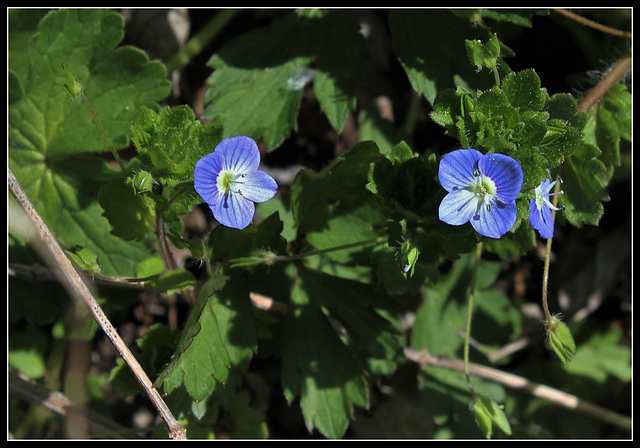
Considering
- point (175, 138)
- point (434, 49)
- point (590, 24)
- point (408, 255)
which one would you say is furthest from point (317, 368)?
point (590, 24)

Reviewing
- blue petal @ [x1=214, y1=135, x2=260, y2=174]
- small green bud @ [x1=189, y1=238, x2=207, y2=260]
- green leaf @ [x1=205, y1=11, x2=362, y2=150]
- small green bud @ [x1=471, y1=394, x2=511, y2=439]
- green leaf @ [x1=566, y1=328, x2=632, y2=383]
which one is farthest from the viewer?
green leaf @ [x1=566, y1=328, x2=632, y2=383]

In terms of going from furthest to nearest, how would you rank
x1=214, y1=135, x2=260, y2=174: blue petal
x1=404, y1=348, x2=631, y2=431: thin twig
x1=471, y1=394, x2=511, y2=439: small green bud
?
1. x1=404, y1=348, x2=631, y2=431: thin twig
2. x1=471, y1=394, x2=511, y2=439: small green bud
3. x1=214, y1=135, x2=260, y2=174: blue petal

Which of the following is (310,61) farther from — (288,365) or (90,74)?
(288,365)

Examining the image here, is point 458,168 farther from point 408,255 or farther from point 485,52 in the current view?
point 485,52

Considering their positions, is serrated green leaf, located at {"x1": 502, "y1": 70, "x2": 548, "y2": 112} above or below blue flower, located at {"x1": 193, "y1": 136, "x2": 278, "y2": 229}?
above

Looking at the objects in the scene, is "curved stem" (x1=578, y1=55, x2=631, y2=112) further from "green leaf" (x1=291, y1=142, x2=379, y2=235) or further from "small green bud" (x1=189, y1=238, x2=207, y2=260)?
"small green bud" (x1=189, y1=238, x2=207, y2=260)

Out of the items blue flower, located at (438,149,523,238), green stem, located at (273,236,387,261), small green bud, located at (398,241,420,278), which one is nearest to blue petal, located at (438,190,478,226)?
blue flower, located at (438,149,523,238)
